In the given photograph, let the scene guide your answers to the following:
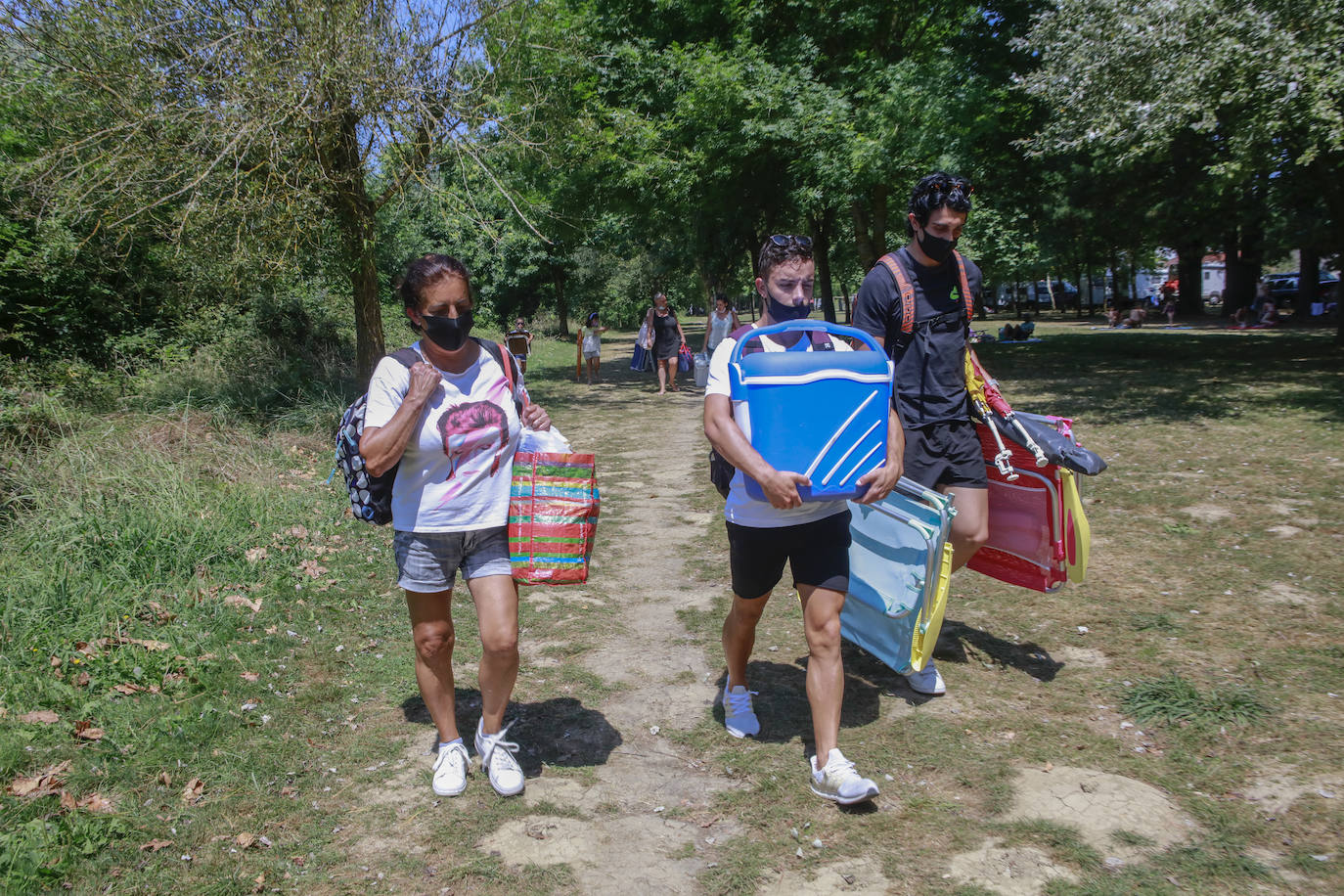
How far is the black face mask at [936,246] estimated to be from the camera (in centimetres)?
379

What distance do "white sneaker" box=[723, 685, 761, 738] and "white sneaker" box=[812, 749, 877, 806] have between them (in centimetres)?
50

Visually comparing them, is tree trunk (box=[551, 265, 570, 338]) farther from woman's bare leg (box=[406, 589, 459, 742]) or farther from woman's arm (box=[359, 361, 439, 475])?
woman's arm (box=[359, 361, 439, 475])

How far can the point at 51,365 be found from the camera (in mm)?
10242

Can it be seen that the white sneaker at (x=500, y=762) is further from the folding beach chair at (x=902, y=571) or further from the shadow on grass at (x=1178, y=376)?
the shadow on grass at (x=1178, y=376)

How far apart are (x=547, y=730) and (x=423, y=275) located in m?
2.04

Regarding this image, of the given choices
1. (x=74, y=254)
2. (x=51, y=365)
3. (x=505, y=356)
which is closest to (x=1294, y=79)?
(x=505, y=356)

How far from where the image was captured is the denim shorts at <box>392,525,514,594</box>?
130 inches

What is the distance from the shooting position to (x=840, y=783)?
3.18 m

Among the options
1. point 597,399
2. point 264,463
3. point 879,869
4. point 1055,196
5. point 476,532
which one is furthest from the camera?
point 1055,196

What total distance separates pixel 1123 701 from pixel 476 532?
2842 millimetres

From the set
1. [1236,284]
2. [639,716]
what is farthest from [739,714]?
[1236,284]

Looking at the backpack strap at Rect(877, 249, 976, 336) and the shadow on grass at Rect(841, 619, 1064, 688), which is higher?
the backpack strap at Rect(877, 249, 976, 336)

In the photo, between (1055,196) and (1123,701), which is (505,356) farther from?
(1055,196)

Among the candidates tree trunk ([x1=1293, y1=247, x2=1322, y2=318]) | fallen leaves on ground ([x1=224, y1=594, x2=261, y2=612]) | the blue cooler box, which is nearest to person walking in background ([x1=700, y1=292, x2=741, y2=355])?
fallen leaves on ground ([x1=224, y1=594, x2=261, y2=612])
